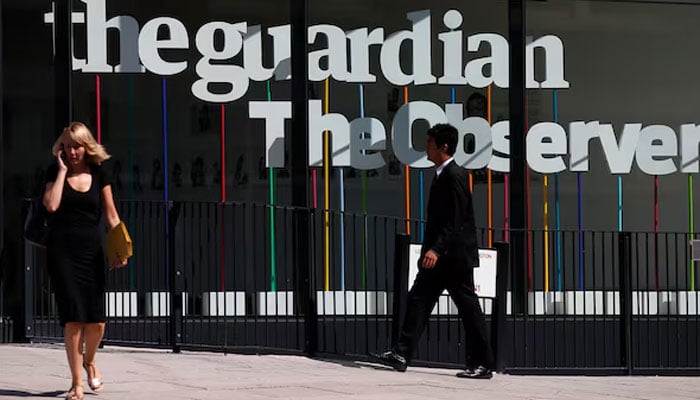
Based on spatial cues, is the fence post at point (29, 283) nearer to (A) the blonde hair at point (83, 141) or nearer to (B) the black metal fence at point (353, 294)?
(B) the black metal fence at point (353, 294)

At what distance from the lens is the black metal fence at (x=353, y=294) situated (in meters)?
11.9

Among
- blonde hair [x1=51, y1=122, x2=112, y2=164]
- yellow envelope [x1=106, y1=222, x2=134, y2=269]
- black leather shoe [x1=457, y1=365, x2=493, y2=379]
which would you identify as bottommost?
black leather shoe [x1=457, y1=365, x2=493, y2=379]

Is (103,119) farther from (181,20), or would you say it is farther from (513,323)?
(513,323)

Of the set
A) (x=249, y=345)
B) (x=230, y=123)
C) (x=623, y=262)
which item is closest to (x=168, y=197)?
(x=230, y=123)

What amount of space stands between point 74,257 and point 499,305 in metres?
3.90

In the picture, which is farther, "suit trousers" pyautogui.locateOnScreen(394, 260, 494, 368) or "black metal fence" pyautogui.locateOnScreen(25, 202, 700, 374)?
"black metal fence" pyautogui.locateOnScreen(25, 202, 700, 374)

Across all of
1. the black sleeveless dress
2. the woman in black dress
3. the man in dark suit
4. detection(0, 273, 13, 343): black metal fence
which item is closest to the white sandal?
the woman in black dress

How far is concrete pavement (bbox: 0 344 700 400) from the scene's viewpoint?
9.26m

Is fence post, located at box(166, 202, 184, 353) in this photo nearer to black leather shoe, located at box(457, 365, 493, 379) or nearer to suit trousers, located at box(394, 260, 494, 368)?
suit trousers, located at box(394, 260, 494, 368)

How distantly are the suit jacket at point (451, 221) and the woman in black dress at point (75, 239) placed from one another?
8.60 ft

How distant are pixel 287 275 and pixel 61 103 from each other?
2593mm

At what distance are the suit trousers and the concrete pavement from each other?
28cm

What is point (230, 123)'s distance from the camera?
13.5m

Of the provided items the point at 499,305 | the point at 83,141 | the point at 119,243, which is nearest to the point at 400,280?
the point at 499,305
